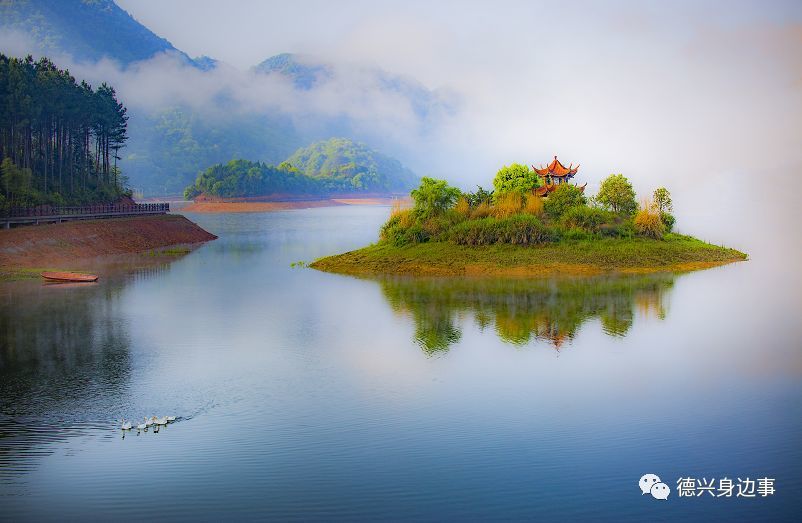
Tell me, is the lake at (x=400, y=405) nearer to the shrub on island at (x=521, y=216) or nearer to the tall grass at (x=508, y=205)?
the shrub on island at (x=521, y=216)

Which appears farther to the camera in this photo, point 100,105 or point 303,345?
point 100,105

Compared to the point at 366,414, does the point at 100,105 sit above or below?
above

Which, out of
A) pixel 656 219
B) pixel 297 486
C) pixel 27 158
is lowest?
pixel 297 486

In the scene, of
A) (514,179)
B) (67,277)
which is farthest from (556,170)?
(67,277)

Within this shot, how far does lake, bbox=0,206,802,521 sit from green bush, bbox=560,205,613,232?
11.6 m

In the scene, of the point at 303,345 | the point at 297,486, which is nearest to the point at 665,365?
the point at 303,345

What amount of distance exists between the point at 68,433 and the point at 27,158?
56.5 metres

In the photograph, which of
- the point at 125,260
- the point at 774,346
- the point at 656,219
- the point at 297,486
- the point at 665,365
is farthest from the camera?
the point at 125,260

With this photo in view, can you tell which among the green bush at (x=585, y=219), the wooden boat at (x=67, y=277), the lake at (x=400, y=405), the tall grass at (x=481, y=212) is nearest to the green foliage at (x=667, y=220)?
the green bush at (x=585, y=219)

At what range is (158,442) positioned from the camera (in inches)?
687

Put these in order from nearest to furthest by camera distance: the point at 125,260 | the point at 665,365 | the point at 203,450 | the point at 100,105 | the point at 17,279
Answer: the point at 203,450 < the point at 665,365 < the point at 17,279 < the point at 125,260 < the point at 100,105

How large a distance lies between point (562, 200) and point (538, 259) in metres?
6.66

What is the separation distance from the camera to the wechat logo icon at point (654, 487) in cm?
1491

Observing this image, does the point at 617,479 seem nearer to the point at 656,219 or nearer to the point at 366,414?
the point at 366,414
